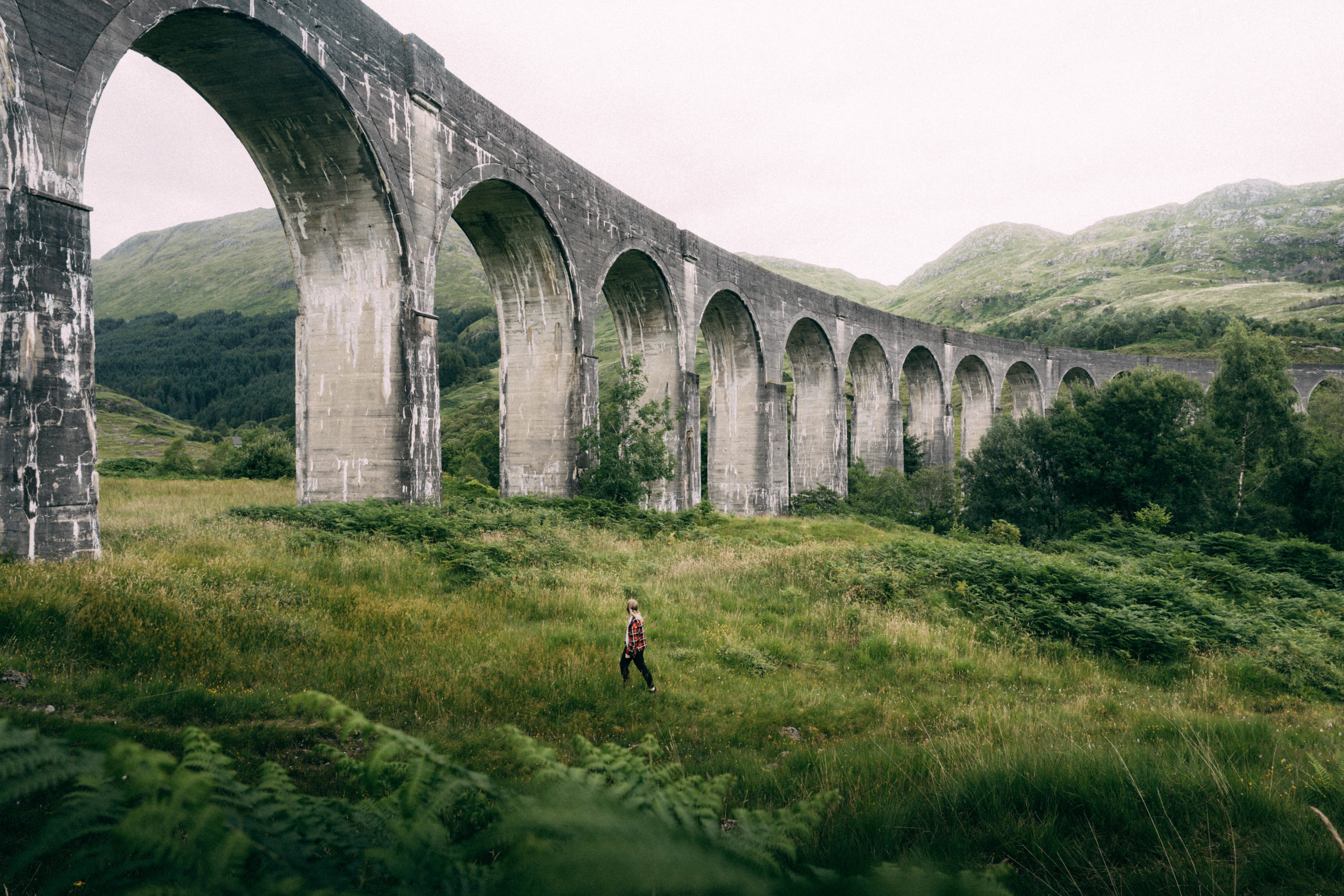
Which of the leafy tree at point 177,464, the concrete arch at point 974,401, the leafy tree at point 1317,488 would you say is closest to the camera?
the leafy tree at point 177,464

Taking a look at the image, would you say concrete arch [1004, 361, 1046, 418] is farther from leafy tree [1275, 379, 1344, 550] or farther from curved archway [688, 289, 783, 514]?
curved archway [688, 289, 783, 514]

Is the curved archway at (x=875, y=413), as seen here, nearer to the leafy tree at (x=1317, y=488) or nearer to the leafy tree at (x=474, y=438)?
the leafy tree at (x=1317, y=488)

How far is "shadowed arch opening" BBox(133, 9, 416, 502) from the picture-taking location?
11875 mm

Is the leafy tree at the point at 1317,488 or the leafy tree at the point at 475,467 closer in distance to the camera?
the leafy tree at the point at 1317,488

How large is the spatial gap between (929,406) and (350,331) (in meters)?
31.7

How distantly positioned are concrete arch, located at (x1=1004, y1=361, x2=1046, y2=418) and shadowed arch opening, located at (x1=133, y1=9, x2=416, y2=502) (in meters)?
39.0

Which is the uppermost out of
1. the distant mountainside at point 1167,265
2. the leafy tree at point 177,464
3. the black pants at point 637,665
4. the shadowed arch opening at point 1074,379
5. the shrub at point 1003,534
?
the distant mountainside at point 1167,265

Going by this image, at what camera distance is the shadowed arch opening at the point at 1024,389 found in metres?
43.1

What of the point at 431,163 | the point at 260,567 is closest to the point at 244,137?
the point at 431,163

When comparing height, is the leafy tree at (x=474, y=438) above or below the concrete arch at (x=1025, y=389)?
below

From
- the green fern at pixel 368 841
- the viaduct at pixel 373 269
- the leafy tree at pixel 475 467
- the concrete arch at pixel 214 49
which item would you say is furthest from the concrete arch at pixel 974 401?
the green fern at pixel 368 841

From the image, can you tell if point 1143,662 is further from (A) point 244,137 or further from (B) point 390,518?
(A) point 244,137

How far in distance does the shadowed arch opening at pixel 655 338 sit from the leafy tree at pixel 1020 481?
15.5 m

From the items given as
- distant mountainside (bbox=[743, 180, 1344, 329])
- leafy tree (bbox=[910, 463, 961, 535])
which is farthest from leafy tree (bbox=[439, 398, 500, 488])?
distant mountainside (bbox=[743, 180, 1344, 329])
